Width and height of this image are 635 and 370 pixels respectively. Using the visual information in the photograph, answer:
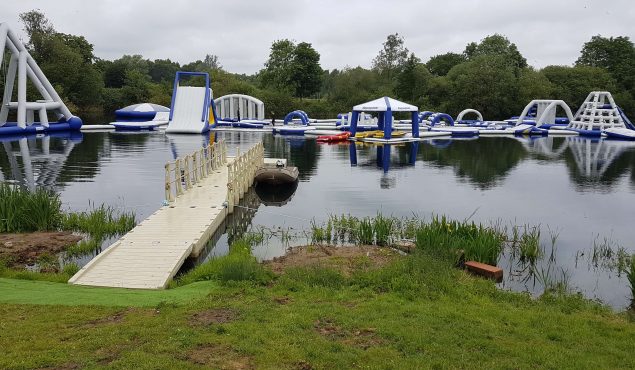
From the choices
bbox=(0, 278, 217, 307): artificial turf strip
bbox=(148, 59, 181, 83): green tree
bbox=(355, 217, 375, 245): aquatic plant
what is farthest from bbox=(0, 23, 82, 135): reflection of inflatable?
bbox=(148, 59, 181, 83): green tree

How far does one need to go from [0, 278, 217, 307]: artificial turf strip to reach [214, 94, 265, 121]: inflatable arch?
4260 cm

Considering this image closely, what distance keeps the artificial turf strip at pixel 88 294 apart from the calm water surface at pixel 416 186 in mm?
3633

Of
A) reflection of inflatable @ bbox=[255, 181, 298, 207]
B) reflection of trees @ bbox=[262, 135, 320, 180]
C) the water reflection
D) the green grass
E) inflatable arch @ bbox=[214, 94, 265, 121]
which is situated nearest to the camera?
the green grass

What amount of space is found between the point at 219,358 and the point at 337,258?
5528 mm

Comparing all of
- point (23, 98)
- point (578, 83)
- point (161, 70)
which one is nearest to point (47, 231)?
point (23, 98)

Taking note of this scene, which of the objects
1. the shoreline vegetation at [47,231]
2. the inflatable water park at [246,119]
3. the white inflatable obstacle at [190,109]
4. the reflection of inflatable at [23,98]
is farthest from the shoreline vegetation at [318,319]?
the white inflatable obstacle at [190,109]

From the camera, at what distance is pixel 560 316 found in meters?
7.58

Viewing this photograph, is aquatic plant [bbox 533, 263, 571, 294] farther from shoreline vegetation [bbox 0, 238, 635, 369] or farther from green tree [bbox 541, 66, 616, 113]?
green tree [bbox 541, 66, 616, 113]

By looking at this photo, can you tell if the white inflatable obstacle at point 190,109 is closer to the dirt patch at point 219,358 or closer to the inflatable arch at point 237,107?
the inflatable arch at point 237,107

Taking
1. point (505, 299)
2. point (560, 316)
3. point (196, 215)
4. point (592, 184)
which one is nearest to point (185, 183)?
point (196, 215)

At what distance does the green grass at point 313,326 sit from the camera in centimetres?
570

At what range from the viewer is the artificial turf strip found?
7746mm

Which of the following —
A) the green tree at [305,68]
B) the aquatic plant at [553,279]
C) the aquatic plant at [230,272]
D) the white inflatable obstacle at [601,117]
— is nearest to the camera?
the aquatic plant at [230,272]

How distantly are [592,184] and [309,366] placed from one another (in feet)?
65.1
